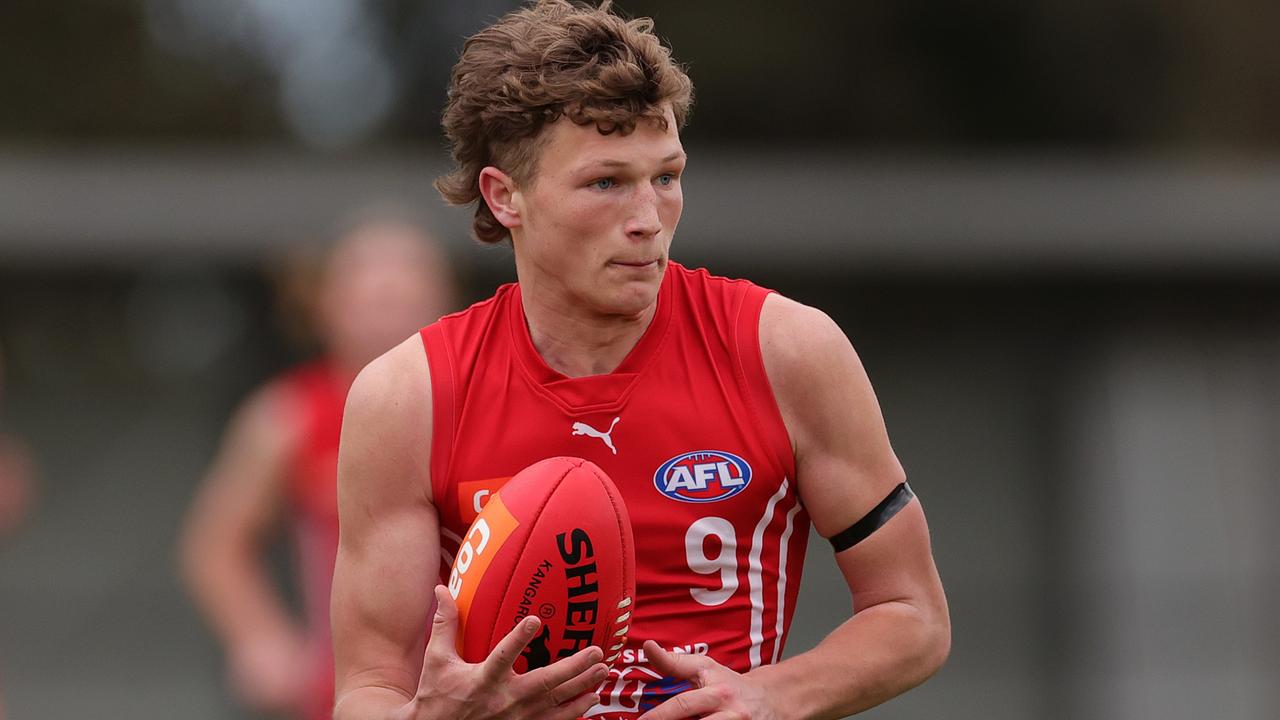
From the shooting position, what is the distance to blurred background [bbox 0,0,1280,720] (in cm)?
1213

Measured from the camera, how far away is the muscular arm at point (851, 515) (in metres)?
3.63

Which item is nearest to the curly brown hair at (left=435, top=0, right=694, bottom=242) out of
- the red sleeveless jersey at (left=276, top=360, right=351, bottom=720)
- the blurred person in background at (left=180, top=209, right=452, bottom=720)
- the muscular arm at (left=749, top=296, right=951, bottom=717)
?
the muscular arm at (left=749, top=296, right=951, bottom=717)

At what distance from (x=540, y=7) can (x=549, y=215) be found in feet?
1.86

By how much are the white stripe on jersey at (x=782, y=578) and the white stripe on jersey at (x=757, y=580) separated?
60mm

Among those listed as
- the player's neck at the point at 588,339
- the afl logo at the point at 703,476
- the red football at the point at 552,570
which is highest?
the player's neck at the point at 588,339

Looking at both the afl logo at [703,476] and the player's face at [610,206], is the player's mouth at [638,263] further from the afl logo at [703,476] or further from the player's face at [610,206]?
the afl logo at [703,476]

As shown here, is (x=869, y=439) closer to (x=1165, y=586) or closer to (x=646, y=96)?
(x=646, y=96)

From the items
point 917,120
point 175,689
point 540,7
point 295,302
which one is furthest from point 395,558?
point 917,120

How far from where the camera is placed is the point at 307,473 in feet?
21.7

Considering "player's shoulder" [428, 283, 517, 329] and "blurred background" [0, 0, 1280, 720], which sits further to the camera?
"blurred background" [0, 0, 1280, 720]

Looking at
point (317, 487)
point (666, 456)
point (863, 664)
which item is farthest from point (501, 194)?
point (317, 487)

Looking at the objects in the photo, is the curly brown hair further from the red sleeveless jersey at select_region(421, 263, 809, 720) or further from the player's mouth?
the red sleeveless jersey at select_region(421, 263, 809, 720)

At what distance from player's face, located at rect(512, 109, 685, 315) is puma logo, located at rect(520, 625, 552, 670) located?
721 millimetres

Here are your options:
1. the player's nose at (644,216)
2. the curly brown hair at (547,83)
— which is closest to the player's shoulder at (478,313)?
the curly brown hair at (547,83)
